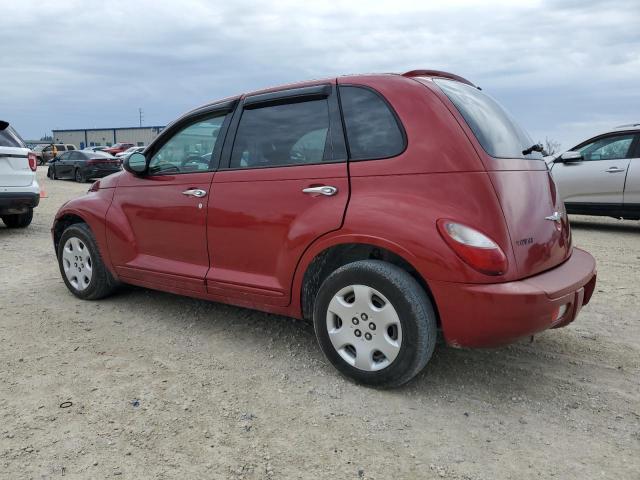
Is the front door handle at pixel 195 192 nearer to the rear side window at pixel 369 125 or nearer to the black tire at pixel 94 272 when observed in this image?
the rear side window at pixel 369 125

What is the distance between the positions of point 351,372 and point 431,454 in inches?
28.2

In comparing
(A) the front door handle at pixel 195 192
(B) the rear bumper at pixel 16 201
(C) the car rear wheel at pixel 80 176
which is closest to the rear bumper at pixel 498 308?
(A) the front door handle at pixel 195 192

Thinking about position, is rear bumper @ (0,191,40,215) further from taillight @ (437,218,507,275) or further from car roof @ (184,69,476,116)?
taillight @ (437,218,507,275)

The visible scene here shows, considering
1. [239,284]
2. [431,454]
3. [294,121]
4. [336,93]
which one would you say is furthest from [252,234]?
[431,454]

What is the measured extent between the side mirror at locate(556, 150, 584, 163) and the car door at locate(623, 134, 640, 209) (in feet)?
2.57

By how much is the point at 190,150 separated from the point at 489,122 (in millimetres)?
2135

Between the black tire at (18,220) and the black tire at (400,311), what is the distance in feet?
25.5

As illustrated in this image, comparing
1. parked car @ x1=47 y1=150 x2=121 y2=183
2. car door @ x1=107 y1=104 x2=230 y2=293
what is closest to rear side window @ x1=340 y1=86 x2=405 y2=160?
car door @ x1=107 y1=104 x2=230 y2=293

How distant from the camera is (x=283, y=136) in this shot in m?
3.38

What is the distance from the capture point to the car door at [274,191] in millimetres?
3049

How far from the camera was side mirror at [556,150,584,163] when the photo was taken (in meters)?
8.83

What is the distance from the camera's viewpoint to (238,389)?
9.75 feet

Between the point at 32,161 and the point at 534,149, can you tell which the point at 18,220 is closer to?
the point at 32,161

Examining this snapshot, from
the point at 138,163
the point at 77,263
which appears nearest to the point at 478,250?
the point at 138,163
